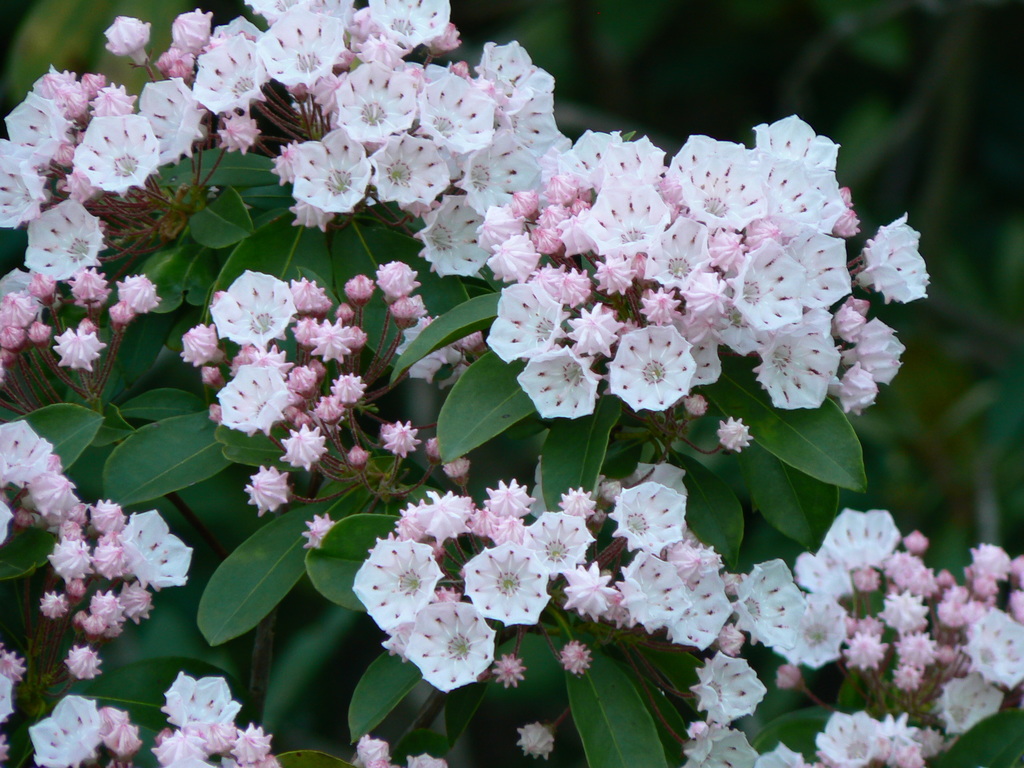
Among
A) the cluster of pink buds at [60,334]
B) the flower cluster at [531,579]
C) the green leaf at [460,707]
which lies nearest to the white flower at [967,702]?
the flower cluster at [531,579]

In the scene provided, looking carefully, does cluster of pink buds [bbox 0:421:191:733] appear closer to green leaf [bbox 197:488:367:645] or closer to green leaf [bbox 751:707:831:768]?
green leaf [bbox 197:488:367:645]

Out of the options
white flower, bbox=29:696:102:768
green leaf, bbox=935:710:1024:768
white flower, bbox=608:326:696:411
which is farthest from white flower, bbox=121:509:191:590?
green leaf, bbox=935:710:1024:768

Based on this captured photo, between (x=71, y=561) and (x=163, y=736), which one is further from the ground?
(x=71, y=561)

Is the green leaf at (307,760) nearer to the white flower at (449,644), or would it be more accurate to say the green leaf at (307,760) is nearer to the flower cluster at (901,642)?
the white flower at (449,644)

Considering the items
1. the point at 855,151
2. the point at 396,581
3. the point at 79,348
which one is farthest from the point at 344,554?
the point at 855,151

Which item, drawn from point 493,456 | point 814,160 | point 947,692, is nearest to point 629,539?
point 814,160

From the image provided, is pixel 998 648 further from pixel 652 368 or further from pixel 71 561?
pixel 71 561

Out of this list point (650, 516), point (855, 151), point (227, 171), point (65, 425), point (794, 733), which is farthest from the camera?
point (855, 151)
